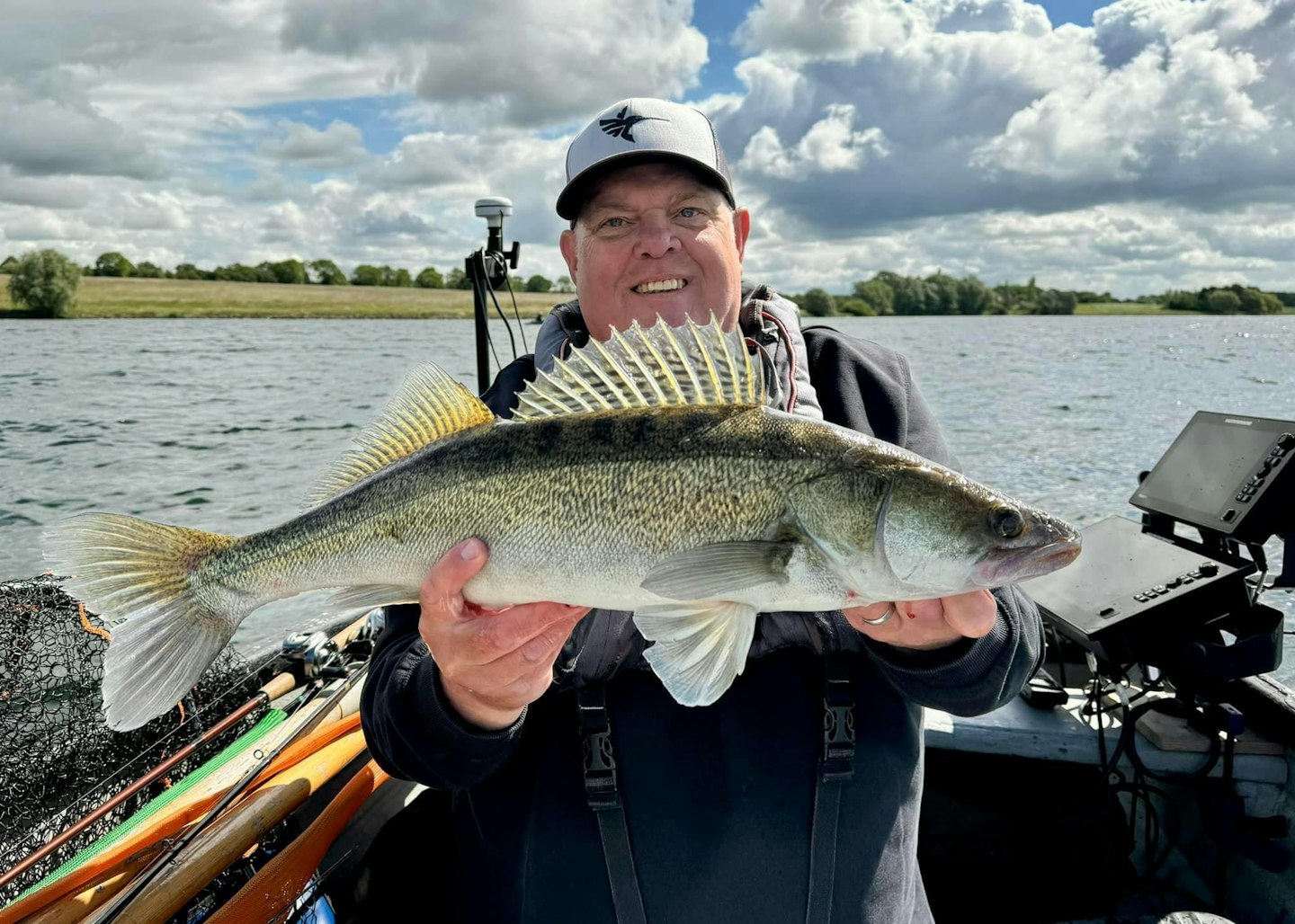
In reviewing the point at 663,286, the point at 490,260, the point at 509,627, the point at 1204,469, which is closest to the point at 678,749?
the point at 509,627

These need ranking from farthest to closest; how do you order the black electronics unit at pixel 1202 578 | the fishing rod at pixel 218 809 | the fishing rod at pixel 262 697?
the black electronics unit at pixel 1202 578, the fishing rod at pixel 262 697, the fishing rod at pixel 218 809

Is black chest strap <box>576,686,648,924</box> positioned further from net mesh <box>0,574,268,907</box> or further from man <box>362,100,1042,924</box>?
net mesh <box>0,574,268,907</box>

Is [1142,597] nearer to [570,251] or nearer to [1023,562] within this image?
[1023,562]

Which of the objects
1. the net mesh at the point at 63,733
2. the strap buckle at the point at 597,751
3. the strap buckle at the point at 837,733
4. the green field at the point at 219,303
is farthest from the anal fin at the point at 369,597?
the green field at the point at 219,303

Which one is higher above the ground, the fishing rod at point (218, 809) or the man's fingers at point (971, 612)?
the man's fingers at point (971, 612)

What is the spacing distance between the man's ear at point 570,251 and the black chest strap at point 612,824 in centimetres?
178

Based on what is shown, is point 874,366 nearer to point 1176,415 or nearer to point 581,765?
point 581,765

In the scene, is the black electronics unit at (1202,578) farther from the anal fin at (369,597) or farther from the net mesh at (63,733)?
the net mesh at (63,733)

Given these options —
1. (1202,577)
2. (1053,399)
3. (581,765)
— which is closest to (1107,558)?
(1202,577)

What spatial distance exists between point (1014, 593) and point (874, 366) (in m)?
0.85

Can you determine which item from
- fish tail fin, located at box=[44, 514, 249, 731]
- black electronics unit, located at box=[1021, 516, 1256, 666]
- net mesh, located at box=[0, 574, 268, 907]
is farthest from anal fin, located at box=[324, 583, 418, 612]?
black electronics unit, located at box=[1021, 516, 1256, 666]

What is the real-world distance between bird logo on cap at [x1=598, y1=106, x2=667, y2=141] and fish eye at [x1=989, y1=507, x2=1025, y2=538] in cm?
175

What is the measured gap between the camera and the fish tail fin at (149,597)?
2111mm

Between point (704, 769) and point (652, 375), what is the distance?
3.41 feet
